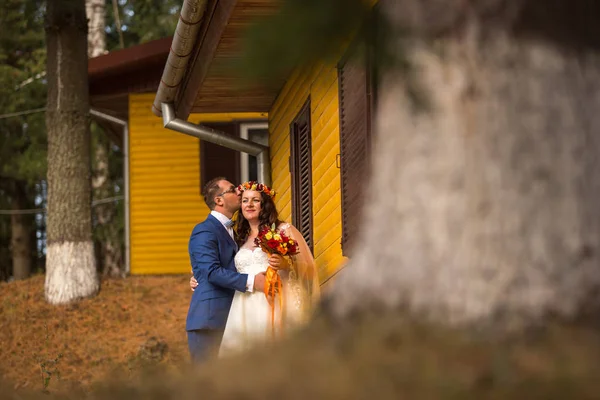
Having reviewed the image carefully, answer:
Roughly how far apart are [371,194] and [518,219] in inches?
19.8

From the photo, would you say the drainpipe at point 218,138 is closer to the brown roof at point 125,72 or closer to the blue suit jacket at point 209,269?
the blue suit jacket at point 209,269

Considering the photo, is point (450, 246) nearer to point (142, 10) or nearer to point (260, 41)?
point (260, 41)

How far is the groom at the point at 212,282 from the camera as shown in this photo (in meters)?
8.19

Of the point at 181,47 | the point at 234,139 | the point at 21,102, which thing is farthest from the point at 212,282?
the point at 21,102

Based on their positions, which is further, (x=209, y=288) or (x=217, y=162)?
(x=217, y=162)

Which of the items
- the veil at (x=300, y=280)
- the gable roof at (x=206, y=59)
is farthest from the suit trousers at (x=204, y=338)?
the gable roof at (x=206, y=59)

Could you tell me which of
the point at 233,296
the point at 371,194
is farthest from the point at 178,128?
the point at 371,194

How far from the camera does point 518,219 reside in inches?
138

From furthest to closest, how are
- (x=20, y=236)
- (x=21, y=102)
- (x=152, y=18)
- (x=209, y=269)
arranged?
1. (x=20, y=236)
2. (x=152, y=18)
3. (x=21, y=102)
4. (x=209, y=269)

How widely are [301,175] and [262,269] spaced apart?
133 inches

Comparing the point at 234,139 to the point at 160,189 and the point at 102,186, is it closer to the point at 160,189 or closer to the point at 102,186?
the point at 160,189

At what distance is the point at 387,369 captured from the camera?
3033 mm

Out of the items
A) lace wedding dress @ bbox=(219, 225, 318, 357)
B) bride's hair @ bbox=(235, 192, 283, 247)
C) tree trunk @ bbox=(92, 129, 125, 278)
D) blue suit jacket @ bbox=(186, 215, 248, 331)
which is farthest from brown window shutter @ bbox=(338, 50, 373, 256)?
tree trunk @ bbox=(92, 129, 125, 278)

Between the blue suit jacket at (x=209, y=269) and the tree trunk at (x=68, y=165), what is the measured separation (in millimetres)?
8822
